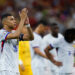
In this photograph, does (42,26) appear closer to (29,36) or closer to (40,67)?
(40,67)

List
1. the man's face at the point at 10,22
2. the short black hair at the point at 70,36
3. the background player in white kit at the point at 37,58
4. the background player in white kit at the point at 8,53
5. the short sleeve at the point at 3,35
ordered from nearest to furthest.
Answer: the short sleeve at the point at 3,35 → the background player in white kit at the point at 8,53 → the man's face at the point at 10,22 → the short black hair at the point at 70,36 → the background player in white kit at the point at 37,58

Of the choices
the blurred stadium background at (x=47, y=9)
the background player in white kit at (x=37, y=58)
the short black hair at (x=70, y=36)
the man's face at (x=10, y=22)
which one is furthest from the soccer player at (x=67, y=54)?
the blurred stadium background at (x=47, y=9)

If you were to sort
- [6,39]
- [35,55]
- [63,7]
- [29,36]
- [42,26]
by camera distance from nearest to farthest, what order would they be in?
[6,39] < [29,36] < [35,55] < [42,26] < [63,7]

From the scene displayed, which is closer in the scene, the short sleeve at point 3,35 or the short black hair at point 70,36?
the short sleeve at point 3,35

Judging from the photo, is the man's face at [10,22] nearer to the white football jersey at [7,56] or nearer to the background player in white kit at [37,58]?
the white football jersey at [7,56]

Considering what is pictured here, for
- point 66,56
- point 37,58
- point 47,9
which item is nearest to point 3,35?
point 66,56

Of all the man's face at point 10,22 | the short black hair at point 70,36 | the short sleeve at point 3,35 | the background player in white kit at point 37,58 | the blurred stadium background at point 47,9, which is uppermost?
the blurred stadium background at point 47,9

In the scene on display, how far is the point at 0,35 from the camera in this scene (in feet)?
19.2

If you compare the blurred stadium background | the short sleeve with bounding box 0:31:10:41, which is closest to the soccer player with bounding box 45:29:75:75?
the short sleeve with bounding box 0:31:10:41

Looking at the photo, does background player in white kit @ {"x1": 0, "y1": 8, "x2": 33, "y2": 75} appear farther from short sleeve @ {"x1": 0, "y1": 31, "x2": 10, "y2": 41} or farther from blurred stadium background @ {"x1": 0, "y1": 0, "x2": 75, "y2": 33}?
blurred stadium background @ {"x1": 0, "y1": 0, "x2": 75, "y2": 33}

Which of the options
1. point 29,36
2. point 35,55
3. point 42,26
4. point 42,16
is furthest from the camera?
point 42,16

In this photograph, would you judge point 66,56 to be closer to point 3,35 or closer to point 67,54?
point 67,54

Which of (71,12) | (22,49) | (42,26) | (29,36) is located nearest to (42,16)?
(71,12)

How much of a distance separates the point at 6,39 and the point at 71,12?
44.9ft
